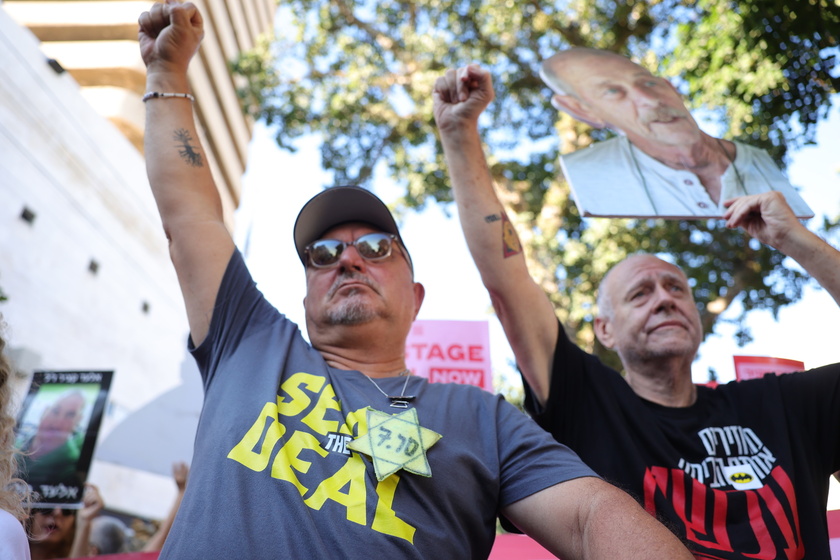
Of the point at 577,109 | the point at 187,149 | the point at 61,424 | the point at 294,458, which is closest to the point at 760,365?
the point at 577,109

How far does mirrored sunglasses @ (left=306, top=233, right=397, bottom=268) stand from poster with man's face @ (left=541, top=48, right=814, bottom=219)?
2.45ft

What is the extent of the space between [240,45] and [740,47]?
101ft

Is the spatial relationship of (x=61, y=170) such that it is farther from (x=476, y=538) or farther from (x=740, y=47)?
(x=476, y=538)

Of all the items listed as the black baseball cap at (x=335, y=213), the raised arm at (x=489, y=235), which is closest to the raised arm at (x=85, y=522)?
the black baseball cap at (x=335, y=213)

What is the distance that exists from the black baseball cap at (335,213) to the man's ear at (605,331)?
0.92 meters

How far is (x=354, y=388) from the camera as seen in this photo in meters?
1.63

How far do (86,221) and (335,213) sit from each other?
592 inches

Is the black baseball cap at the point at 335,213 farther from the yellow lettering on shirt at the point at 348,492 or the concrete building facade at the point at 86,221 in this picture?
the concrete building facade at the point at 86,221

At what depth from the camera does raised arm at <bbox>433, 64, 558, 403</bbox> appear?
2.01 meters

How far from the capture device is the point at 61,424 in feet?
11.2

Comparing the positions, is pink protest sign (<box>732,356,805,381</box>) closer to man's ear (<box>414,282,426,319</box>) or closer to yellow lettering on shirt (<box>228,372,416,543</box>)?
man's ear (<box>414,282,426,319</box>)

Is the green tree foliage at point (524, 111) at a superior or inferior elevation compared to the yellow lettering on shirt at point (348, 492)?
superior

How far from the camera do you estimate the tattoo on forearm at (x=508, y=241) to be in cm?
212

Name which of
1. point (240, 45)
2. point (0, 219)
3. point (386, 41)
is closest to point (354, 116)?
point (386, 41)
